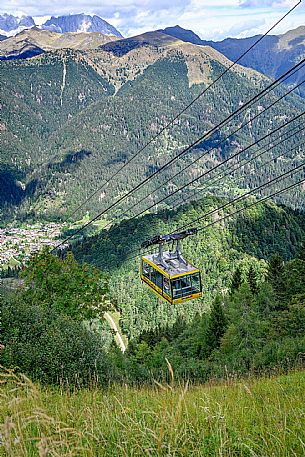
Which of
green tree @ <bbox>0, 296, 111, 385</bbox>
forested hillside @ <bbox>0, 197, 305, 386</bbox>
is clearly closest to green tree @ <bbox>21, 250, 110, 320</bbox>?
forested hillside @ <bbox>0, 197, 305, 386</bbox>

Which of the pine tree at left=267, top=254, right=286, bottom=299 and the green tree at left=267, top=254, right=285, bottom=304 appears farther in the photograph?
the pine tree at left=267, top=254, right=286, bottom=299

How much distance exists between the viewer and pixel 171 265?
1812 cm

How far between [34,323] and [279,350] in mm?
12034

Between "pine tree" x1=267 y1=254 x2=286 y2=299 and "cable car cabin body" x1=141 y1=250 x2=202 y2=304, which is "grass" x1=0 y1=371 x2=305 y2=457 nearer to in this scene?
"cable car cabin body" x1=141 y1=250 x2=202 y2=304

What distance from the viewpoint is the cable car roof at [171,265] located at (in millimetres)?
17484

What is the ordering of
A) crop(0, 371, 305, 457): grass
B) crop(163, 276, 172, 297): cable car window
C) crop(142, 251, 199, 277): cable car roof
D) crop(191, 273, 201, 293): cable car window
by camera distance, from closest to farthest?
crop(0, 371, 305, 457): grass → crop(163, 276, 172, 297): cable car window → crop(142, 251, 199, 277): cable car roof → crop(191, 273, 201, 293): cable car window

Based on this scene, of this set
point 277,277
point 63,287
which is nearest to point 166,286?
point 63,287

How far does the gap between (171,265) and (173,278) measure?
108cm

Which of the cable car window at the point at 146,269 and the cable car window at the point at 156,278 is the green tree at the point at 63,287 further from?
the cable car window at the point at 156,278

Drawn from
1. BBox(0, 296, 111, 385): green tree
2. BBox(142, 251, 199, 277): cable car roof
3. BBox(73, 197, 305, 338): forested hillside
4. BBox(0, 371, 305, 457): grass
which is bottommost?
BBox(0, 371, 305, 457): grass

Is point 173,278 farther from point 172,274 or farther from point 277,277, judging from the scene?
point 277,277

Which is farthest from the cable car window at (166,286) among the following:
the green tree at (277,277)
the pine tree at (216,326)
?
the green tree at (277,277)

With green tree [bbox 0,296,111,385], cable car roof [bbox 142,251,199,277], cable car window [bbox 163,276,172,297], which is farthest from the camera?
cable car roof [bbox 142,251,199,277]

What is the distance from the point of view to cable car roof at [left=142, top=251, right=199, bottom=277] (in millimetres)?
17484
